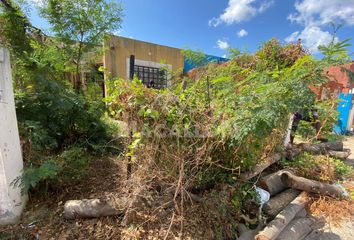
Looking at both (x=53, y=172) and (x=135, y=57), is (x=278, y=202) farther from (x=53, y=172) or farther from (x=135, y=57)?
(x=135, y=57)

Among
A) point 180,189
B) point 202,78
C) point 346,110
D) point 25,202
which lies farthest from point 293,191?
point 346,110

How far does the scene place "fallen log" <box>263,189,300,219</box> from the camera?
7.93ft

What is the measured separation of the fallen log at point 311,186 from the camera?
2.85 metres

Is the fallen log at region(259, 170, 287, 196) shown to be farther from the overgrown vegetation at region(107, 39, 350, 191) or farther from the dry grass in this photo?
the overgrown vegetation at region(107, 39, 350, 191)

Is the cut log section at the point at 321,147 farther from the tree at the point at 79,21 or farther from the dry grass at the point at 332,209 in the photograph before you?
the tree at the point at 79,21

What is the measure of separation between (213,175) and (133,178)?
3.46 ft

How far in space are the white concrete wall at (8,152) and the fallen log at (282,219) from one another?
98.8 inches

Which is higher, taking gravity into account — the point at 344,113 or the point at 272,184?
the point at 344,113

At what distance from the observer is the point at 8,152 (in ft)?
6.15

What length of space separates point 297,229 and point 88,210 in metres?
2.34

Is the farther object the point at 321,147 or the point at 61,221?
the point at 321,147

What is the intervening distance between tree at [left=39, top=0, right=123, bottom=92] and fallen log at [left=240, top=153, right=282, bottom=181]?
3429 millimetres

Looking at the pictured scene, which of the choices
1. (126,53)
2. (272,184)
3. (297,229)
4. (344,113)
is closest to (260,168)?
(272,184)

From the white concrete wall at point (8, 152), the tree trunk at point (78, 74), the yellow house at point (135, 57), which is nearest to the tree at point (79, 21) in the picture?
the tree trunk at point (78, 74)
